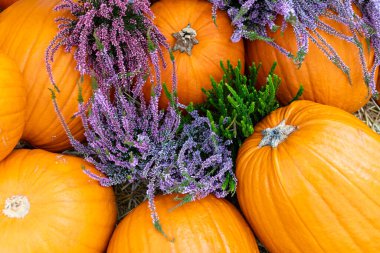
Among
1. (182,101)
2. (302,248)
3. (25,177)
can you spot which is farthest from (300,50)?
(25,177)

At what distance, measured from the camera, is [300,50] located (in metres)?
1.44

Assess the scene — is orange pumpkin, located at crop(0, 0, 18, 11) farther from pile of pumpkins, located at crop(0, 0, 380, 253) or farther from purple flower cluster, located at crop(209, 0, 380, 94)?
purple flower cluster, located at crop(209, 0, 380, 94)

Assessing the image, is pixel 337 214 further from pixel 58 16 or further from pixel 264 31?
pixel 58 16

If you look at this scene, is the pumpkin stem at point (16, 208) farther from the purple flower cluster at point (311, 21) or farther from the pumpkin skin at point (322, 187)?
the purple flower cluster at point (311, 21)

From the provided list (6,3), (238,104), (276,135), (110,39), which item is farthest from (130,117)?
(6,3)

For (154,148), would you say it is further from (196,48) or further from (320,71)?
(320,71)

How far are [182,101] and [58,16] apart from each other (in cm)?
54

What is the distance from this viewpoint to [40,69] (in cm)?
156

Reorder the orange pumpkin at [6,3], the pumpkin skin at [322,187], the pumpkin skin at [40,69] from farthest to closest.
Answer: the orange pumpkin at [6,3], the pumpkin skin at [40,69], the pumpkin skin at [322,187]

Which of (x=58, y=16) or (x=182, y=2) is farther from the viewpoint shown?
(x=182, y=2)

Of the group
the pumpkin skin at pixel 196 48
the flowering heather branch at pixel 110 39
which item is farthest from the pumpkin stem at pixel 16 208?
the pumpkin skin at pixel 196 48

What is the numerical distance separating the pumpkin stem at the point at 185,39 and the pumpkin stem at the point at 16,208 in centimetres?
73

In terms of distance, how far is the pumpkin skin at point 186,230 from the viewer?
4.56 feet

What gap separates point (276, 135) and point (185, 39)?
48cm
